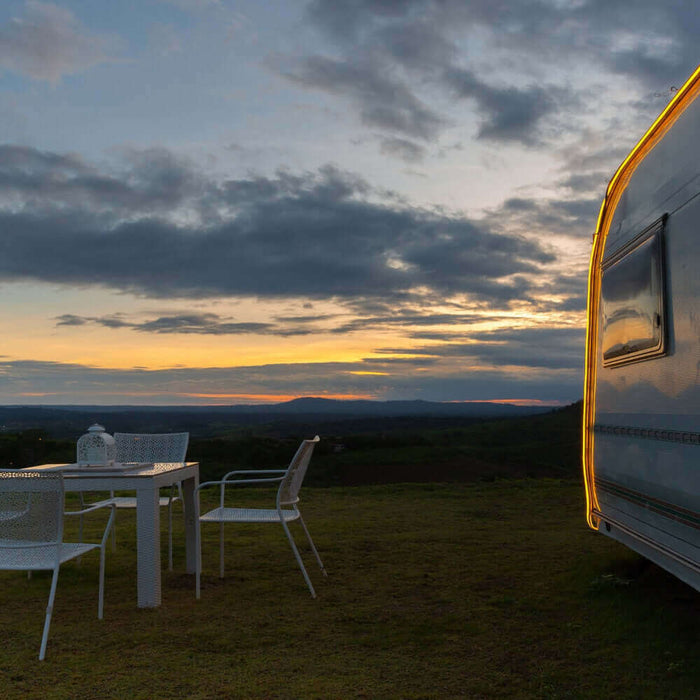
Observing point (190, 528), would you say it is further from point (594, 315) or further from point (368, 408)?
point (368, 408)

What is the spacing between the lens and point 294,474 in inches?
181

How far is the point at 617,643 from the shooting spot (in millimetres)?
3510

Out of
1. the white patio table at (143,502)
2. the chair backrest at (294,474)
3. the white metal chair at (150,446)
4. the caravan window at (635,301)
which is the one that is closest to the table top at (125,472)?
the white patio table at (143,502)

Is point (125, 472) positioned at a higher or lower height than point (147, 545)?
higher

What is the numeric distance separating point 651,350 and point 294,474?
2381 millimetres

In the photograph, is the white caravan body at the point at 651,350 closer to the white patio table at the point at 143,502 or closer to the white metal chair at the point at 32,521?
the white patio table at the point at 143,502

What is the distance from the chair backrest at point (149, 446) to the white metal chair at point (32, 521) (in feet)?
8.14

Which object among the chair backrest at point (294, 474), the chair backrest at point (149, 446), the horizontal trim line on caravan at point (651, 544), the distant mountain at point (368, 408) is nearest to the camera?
the horizontal trim line on caravan at point (651, 544)

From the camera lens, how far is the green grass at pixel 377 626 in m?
3.04

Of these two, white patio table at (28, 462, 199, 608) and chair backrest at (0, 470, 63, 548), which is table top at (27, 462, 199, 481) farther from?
chair backrest at (0, 470, 63, 548)

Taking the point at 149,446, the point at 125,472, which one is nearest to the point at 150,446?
the point at 149,446

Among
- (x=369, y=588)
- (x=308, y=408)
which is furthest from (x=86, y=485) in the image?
(x=308, y=408)

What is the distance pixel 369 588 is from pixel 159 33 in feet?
22.2

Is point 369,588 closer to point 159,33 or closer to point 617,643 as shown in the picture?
point 617,643
